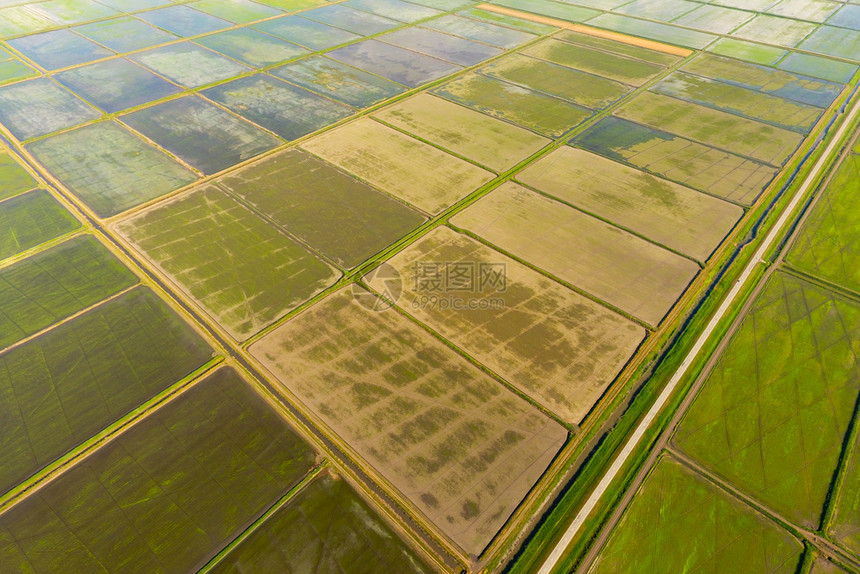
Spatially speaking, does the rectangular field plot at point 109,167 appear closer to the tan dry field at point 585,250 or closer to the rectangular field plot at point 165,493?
the rectangular field plot at point 165,493

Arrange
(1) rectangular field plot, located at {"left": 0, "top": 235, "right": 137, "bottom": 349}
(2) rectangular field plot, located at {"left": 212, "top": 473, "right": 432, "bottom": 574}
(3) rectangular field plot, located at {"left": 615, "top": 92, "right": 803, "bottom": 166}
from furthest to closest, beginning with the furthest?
(3) rectangular field plot, located at {"left": 615, "top": 92, "right": 803, "bottom": 166}, (1) rectangular field plot, located at {"left": 0, "top": 235, "right": 137, "bottom": 349}, (2) rectangular field plot, located at {"left": 212, "top": 473, "right": 432, "bottom": 574}

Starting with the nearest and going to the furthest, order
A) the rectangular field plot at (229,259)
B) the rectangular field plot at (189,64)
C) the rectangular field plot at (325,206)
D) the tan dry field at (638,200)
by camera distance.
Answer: the rectangular field plot at (229,259), the rectangular field plot at (325,206), the tan dry field at (638,200), the rectangular field plot at (189,64)

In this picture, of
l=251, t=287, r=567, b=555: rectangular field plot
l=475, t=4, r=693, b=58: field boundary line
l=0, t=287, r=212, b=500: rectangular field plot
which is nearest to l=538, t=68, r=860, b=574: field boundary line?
l=251, t=287, r=567, b=555: rectangular field plot

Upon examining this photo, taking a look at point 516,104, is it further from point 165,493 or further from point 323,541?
point 165,493

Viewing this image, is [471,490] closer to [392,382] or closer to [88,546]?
[392,382]

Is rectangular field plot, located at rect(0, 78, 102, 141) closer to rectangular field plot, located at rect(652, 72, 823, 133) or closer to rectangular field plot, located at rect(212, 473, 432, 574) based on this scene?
rectangular field plot, located at rect(212, 473, 432, 574)

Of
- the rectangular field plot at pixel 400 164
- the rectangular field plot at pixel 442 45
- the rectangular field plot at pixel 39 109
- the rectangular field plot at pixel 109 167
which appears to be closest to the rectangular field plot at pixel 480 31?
the rectangular field plot at pixel 442 45
